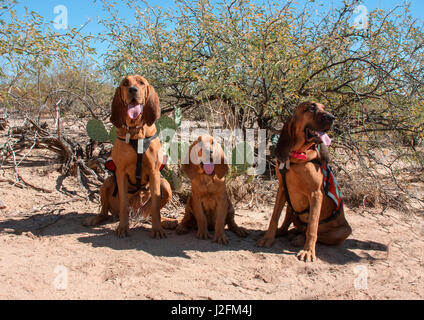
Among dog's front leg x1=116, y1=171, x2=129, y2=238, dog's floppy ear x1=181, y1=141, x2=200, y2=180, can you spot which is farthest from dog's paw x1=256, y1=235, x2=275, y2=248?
dog's front leg x1=116, y1=171, x2=129, y2=238

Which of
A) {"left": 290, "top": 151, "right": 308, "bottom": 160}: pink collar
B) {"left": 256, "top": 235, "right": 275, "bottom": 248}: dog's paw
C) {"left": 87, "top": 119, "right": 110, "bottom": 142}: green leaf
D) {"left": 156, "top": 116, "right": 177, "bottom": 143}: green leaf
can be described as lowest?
{"left": 256, "top": 235, "right": 275, "bottom": 248}: dog's paw

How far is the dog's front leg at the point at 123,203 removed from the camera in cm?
418

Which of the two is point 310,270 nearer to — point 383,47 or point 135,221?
point 135,221

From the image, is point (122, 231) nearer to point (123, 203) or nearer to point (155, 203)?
point (123, 203)

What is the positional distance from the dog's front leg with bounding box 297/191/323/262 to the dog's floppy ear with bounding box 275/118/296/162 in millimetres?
513

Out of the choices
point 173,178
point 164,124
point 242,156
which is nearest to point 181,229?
point 173,178

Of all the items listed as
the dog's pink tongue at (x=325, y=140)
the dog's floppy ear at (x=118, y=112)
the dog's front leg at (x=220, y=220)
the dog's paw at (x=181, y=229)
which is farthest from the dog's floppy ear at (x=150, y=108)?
the dog's pink tongue at (x=325, y=140)

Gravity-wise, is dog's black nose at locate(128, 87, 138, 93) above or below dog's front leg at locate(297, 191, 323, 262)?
above

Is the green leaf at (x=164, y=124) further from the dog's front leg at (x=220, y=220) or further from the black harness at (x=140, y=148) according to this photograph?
the dog's front leg at (x=220, y=220)

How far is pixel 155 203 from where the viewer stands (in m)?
4.20

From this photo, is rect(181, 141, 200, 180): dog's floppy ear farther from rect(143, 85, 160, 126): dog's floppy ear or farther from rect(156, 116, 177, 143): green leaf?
rect(156, 116, 177, 143): green leaf

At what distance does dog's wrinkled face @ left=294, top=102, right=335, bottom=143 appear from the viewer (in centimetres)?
347

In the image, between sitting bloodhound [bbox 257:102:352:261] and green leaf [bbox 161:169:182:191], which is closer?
sitting bloodhound [bbox 257:102:352:261]

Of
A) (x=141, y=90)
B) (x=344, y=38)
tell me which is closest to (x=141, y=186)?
(x=141, y=90)
